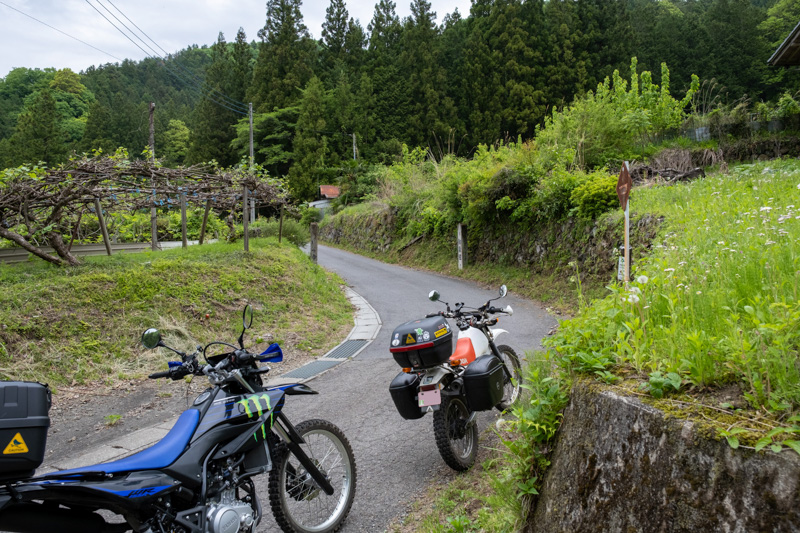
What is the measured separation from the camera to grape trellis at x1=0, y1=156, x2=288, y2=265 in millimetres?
7980

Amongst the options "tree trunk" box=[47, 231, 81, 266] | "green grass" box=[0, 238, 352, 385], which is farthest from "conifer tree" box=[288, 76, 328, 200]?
"tree trunk" box=[47, 231, 81, 266]

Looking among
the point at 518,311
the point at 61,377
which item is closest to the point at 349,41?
the point at 518,311

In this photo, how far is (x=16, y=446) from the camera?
6.66 feet

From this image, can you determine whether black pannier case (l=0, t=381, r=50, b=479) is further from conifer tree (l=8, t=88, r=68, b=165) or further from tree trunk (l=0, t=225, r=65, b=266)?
conifer tree (l=8, t=88, r=68, b=165)

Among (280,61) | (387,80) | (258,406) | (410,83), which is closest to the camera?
(258,406)

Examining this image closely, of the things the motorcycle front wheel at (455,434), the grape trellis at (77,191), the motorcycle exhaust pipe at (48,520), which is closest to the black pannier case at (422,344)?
the motorcycle front wheel at (455,434)

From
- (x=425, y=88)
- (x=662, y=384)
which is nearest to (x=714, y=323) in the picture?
(x=662, y=384)

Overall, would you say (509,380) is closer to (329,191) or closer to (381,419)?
(381,419)

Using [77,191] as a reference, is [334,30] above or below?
above

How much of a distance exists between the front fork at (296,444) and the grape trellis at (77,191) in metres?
7.29

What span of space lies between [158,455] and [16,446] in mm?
565

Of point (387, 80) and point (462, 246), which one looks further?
point (387, 80)

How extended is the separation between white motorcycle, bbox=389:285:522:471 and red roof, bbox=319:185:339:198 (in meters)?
32.8

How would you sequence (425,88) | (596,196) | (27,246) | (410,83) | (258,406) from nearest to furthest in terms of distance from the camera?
(258,406) < (27,246) < (596,196) < (425,88) < (410,83)
